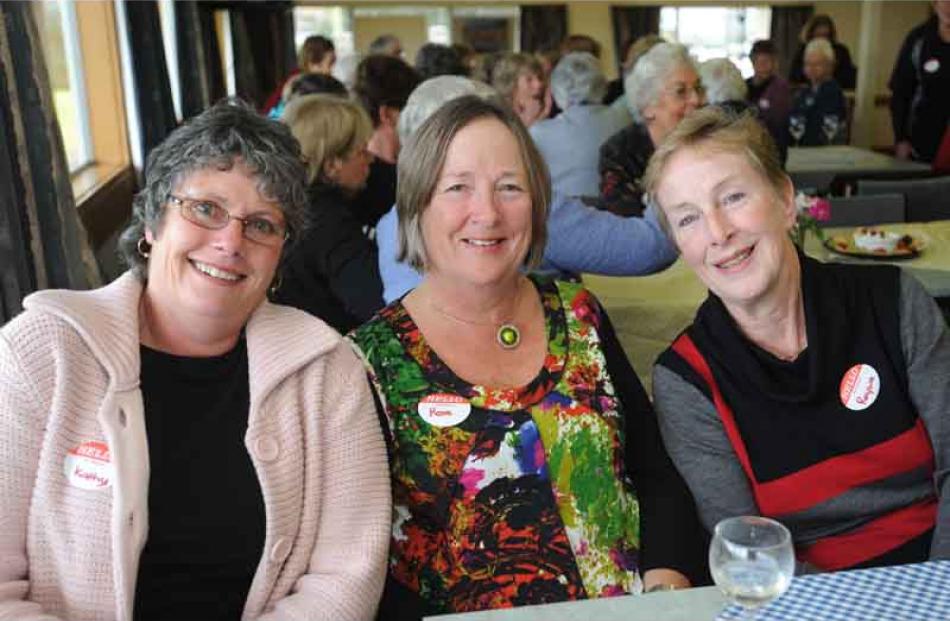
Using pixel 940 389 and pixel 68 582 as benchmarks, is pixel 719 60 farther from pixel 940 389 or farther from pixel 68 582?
pixel 68 582

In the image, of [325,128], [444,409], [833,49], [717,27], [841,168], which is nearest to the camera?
[444,409]

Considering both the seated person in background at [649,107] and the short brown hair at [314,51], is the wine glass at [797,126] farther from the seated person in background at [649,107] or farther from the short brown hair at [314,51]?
the seated person in background at [649,107]

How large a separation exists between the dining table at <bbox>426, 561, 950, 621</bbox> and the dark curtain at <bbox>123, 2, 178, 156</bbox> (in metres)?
5.64

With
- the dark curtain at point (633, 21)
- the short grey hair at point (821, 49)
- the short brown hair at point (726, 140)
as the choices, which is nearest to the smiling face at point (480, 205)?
the short brown hair at point (726, 140)

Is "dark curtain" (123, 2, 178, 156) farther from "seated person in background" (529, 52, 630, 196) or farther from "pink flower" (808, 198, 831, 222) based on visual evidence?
"pink flower" (808, 198, 831, 222)

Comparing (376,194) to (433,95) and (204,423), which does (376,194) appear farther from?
(204,423)

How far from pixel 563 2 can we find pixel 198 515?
49.8ft

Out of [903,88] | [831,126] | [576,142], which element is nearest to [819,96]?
[831,126]

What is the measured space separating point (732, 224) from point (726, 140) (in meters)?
0.17

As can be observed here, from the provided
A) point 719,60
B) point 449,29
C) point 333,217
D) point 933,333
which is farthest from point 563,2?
point 933,333

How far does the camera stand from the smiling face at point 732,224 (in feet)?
5.88

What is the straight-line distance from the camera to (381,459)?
1.67 metres

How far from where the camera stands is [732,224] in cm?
180

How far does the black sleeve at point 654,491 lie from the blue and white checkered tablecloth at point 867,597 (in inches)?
16.4
